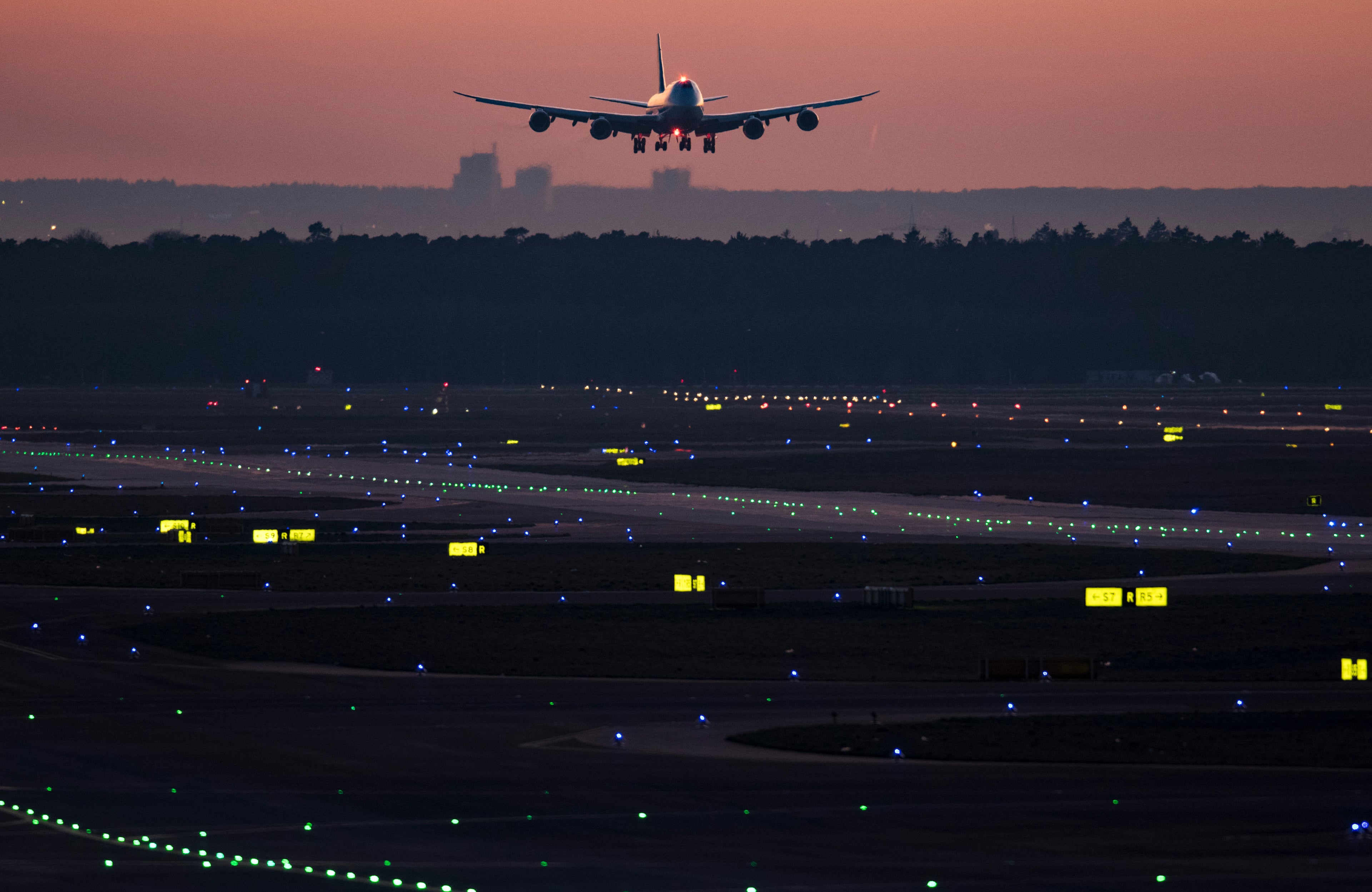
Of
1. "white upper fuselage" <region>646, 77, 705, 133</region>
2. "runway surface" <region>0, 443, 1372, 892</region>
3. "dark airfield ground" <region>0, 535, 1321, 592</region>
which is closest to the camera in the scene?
"runway surface" <region>0, 443, 1372, 892</region>

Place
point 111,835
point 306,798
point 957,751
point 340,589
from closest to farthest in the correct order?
point 111,835, point 306,798, point 957,751, point 340,589

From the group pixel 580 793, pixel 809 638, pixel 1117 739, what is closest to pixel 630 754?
pixel 580 793

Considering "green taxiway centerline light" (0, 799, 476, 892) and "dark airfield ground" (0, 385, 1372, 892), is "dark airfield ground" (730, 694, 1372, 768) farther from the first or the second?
"green taxiway centerline light" (0, 799, 476, 892)

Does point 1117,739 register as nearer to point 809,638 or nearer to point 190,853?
point 809,638

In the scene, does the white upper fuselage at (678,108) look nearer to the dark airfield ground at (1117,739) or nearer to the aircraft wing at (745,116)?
the aircraft wing at (745,116)

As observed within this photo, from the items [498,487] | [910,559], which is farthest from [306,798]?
[498,487]

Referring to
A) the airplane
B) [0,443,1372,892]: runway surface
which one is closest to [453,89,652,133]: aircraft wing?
the airplane

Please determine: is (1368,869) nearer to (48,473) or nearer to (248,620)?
(248,620)
